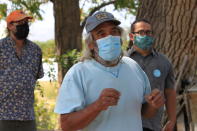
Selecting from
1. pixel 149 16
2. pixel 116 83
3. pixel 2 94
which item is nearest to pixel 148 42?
pixel 2 94

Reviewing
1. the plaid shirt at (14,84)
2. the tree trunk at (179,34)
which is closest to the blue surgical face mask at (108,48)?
the plaid shirt at (14,84)

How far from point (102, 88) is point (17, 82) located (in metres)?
1.88

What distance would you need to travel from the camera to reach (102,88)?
2709mm

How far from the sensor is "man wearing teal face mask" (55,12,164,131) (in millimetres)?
2639

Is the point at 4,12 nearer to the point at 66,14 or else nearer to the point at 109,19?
the point at 66,14

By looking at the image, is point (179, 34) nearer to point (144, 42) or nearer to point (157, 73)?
point (144, 42)

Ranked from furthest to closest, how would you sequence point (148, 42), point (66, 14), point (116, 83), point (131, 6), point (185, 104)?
1. point (131, 6)
2. point (66, 14)
3. point (185, 104)
4. point (148, 42)
5. point (116, 83)

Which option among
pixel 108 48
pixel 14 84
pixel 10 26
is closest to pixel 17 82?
pixel 14 84

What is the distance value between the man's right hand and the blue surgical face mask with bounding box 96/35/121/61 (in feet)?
0.94

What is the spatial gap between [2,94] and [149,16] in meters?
2.40

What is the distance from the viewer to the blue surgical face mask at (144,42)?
4242 millimetres

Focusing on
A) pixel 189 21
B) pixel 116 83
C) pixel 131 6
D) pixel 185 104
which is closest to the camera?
pixel 116 83

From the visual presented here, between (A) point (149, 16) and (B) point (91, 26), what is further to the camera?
(A) point (149, 16)

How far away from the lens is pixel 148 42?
4.26 m
